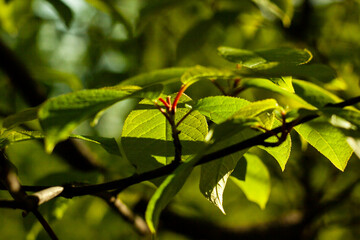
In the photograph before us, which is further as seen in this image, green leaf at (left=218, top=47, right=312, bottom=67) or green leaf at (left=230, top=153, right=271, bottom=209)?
→ green leaf at (left=230, top=153, right=271, bottom=209)

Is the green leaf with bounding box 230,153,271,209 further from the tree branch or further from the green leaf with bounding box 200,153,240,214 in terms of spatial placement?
the tree branch

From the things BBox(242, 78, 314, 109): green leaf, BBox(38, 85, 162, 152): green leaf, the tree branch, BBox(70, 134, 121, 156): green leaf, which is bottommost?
BBox(70, 134, 121, 156): green leaf

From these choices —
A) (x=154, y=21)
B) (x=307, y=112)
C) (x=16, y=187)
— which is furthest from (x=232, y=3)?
(x=16, y=187)

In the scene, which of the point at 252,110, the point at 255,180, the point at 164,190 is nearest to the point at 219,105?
the point at 252,110

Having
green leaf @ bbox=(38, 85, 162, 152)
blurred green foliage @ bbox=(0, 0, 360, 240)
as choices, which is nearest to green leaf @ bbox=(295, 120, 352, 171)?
green leaf @ bbox=(38, 85, 162, 152)

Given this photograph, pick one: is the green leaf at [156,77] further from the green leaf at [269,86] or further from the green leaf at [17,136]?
the green leaf at [17,136]
